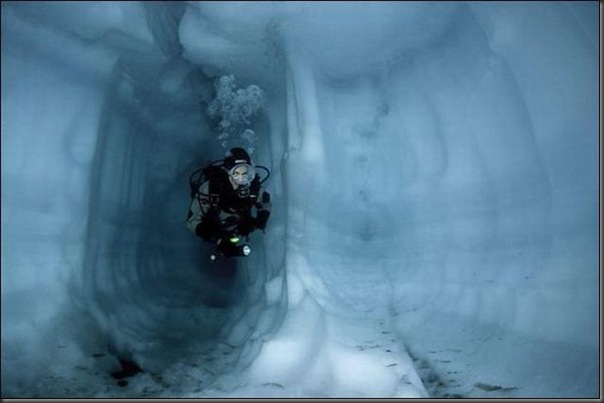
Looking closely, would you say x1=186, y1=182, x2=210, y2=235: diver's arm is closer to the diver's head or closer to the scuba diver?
the scuba diver

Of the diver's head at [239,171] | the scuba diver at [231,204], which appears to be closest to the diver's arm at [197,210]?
the scuba diver at [231,204]

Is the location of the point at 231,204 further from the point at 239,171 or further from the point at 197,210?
the point at 197,210

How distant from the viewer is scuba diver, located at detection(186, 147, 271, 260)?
3590mm

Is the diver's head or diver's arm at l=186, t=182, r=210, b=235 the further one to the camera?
diver's arm at l=186, t=182, r=210, b=235

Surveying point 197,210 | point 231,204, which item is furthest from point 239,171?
point 197,210

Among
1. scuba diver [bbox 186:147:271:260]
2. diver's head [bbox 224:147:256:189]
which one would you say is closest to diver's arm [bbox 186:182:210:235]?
scuba diver [bbox 186:147:271:260]

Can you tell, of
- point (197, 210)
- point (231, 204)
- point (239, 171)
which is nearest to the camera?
point (239, 171)

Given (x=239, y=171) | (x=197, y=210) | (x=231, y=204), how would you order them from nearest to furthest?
(x=239, y=171) → (x=231, y=204) → (x=197, y=210)

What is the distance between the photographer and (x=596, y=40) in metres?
3.33

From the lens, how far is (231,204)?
379 centimetres

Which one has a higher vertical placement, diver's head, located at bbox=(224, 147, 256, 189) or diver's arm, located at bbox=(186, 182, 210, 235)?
diver's head, located at bbox=(224, 147, 256, 189)

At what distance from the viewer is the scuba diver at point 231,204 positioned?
3590 mm

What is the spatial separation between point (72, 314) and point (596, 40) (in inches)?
175

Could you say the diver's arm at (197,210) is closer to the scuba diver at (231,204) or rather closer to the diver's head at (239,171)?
the scuba diver at (231,204)
